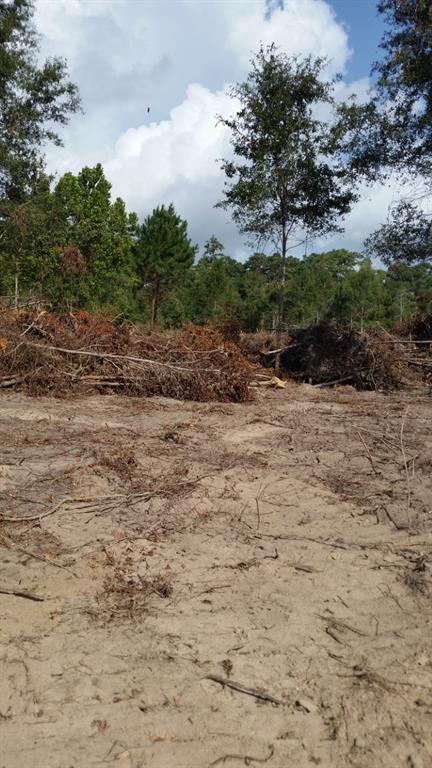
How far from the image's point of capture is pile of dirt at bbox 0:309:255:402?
8797 millimetres

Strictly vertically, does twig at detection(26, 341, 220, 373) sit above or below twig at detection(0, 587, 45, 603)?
above

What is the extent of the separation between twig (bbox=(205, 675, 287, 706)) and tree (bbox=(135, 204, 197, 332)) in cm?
2767

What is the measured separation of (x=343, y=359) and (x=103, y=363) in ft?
18.2

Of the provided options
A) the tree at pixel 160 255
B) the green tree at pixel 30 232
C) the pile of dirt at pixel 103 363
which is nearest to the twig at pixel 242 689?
the pile of dirt at pixel 103 363

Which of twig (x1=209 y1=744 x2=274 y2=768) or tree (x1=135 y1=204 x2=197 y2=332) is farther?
tree (x1=135 y1=204 x2=197 y2=332)

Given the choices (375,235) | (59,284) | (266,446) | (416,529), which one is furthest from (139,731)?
(59,284)

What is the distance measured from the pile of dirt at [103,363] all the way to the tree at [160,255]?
19768 millimetres

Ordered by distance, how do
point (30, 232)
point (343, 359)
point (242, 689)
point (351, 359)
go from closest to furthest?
point (242, 689) < point (351, 359) < point (343, 359) < point (30, 232)

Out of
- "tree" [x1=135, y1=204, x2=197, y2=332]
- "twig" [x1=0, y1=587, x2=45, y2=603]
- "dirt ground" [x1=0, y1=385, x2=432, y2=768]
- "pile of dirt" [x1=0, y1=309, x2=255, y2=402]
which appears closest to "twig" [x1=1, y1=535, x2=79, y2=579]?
"dirt ground" [x1=0, y1=385, x2=432, y2=768]

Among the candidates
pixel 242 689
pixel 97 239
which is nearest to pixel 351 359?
pixel 242 689

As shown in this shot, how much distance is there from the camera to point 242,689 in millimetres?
2445

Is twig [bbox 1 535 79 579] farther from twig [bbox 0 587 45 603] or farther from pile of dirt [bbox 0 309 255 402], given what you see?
pile of dirt [bbox 0 309 255 402]

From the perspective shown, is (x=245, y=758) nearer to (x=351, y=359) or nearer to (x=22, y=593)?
(x=22, y=593)

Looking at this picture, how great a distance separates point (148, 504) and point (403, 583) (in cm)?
192
